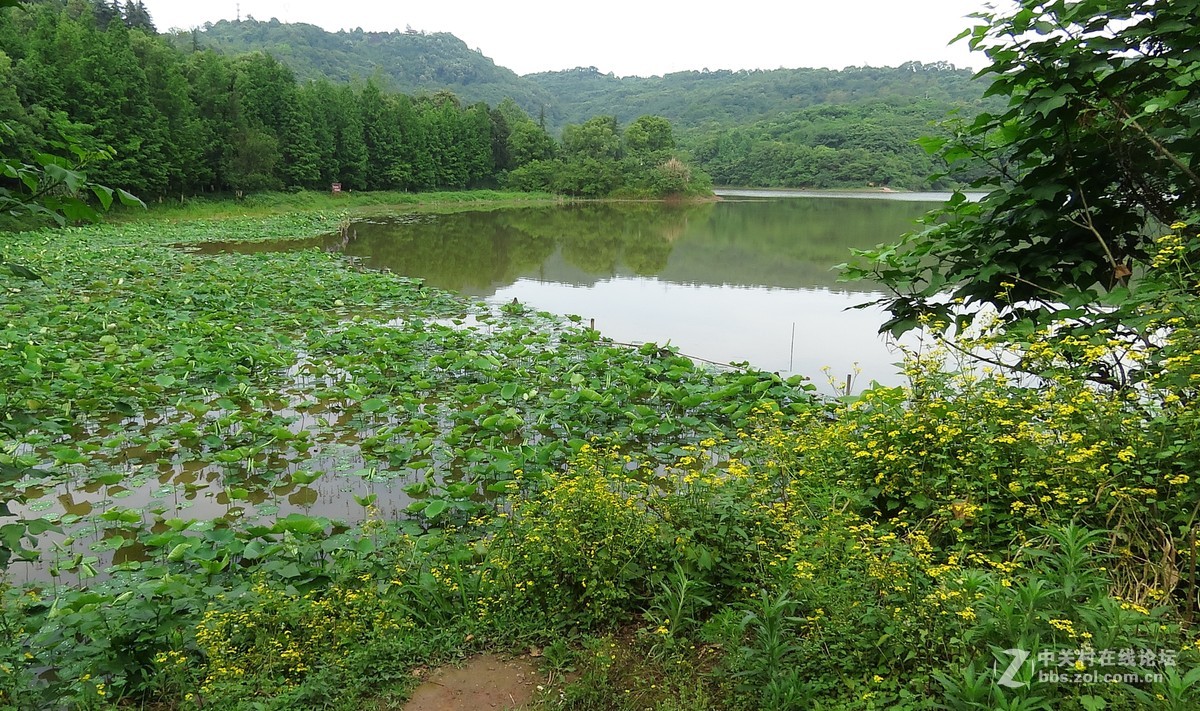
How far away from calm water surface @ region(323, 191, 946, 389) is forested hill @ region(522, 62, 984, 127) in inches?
3183

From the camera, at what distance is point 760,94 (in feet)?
411

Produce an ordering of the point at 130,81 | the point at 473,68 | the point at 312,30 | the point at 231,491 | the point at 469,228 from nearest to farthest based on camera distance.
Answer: the point at 231,491
the point at 130,81
the point at 469,228
the point at 312,30
the point at 473,68

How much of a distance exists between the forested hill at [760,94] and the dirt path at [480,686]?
105726 millimetres

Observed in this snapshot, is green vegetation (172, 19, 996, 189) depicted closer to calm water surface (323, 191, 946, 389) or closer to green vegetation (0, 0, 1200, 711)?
calm water surface (323, 191, 946, 389)

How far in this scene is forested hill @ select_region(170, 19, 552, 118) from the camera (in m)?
110

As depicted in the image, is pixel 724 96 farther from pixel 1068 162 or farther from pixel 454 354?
pixel 1068 162

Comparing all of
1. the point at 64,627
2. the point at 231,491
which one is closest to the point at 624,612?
the point at 64,627

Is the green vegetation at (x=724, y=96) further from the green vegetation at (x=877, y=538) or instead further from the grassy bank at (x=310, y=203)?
the green vegetation at (x=877, y=538)

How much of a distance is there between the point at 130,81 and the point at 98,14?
3073cm

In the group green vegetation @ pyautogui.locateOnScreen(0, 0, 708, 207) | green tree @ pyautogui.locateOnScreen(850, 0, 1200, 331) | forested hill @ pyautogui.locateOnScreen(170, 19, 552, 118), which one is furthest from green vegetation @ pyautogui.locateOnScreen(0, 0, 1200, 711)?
forested hill @ pyautogui.locateOnScreen(170, 19, 552, 118)

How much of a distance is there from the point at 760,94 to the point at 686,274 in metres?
121

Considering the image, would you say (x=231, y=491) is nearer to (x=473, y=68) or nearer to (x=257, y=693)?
(x=257, y=693)

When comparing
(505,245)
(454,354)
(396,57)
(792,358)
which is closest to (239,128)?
(505,245)

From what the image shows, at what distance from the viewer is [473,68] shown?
13475 centimetres
